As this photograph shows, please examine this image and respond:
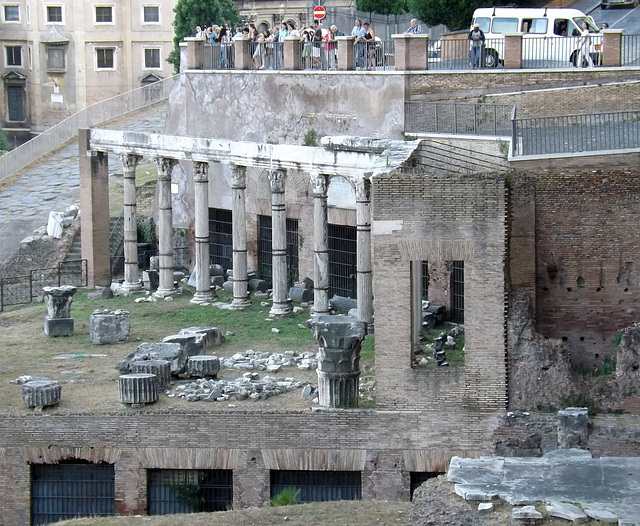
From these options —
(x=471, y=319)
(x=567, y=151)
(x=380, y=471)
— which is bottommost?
(x=380, y=471)

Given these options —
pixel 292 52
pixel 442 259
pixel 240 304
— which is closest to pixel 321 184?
pixel 240 304

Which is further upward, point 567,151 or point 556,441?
point 567,151

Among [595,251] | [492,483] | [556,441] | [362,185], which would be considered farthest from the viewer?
[362,185]

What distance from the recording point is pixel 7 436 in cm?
2600

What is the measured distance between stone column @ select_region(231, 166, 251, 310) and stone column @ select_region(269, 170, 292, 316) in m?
1.06

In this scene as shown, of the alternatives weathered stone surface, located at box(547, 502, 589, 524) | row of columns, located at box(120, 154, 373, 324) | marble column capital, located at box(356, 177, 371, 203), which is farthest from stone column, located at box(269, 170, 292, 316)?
weathered stone surface, located at box(547, 502, 589, 524)

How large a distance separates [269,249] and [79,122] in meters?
12.8

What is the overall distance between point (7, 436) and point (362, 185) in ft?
27.4

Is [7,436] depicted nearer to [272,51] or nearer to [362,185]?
[362,185]

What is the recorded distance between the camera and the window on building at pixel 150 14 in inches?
2426

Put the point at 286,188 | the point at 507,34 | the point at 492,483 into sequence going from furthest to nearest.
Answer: the point at 286,188, the point at 507,34, the point at 492,483

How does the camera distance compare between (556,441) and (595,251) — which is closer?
(556,441)

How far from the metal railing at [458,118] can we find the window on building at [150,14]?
97.5 ft

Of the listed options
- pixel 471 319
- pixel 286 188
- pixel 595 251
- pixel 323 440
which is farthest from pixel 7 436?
pixel 286 188
